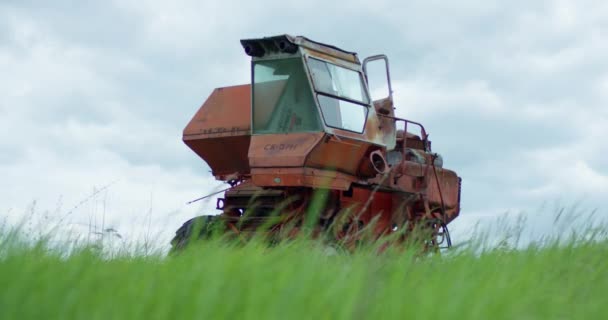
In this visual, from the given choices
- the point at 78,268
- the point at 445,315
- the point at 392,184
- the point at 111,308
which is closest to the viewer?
the point at 111,308

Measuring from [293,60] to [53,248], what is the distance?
5394 mm

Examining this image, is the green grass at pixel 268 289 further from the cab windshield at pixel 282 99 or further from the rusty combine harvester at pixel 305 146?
the cab windshield at pixel 282 99

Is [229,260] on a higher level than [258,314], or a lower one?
higher

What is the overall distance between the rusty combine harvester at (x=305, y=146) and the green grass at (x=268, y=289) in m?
4.28

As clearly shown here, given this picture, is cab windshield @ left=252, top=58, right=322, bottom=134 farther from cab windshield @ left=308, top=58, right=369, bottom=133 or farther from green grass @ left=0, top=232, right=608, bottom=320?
green grass @ left=0, top=232, right=608, bottom=320

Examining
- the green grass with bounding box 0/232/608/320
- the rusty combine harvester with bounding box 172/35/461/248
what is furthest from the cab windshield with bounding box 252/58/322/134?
the green grass with bounding box 0/232/608/320

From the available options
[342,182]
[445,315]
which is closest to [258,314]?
[445,315]

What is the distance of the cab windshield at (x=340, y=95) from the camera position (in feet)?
32.3

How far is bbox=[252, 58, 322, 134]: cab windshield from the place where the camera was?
989cm

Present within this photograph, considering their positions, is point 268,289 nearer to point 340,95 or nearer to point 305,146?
point 305,146

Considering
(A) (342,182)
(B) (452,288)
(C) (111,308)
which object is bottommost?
(C) (111,308)

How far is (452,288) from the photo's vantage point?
4.13 metres

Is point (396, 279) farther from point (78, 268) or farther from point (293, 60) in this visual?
point (293, 60)

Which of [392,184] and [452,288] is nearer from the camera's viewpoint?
[452,288]
